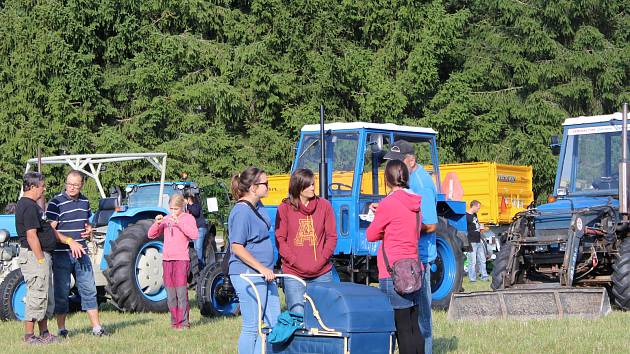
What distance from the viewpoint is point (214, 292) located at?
40.7ft

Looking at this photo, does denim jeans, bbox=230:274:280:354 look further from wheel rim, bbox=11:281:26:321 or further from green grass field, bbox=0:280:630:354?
wheel rim, bbox=11:281:26:321

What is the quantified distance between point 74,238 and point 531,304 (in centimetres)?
502

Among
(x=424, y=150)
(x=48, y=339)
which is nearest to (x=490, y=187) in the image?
(x=424, y=150)

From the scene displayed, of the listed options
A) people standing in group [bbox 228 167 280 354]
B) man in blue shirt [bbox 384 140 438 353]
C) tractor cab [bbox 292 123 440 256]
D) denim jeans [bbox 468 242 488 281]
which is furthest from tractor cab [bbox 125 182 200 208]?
people standing in group [bbox 228 167 280 354]

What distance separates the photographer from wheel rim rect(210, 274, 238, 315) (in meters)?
12.4

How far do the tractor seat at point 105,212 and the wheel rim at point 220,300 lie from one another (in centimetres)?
282

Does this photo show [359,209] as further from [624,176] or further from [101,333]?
[101,333]

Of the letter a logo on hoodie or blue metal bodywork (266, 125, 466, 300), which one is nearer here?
the letter a logo on hoodie

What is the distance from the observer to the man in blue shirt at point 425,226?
7777 mm

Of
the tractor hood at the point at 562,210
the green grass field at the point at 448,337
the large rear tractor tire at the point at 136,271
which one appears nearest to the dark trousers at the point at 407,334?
the green grass field at the point at 448,337

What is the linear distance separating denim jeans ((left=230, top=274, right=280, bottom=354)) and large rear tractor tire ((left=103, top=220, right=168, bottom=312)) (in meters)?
5.48

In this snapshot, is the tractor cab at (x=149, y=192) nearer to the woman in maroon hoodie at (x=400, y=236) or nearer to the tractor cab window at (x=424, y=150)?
the tractor cab window at (x=424, y=150)

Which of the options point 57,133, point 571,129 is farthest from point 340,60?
point 571,129

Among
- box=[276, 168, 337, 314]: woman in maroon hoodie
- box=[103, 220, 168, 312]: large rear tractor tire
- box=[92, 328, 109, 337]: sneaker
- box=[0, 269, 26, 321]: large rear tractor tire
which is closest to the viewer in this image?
box=[276, 168, 337, 314]: woman in maroon hoodie
